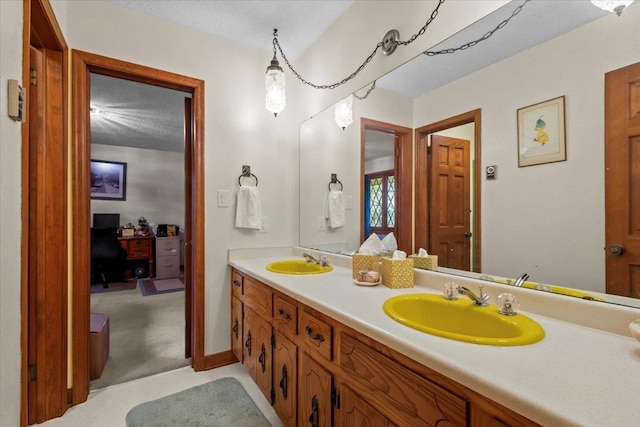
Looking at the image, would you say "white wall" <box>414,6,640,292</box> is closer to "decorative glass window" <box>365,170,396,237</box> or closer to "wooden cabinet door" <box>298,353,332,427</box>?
"decorative glass window" <box>365,170,396,237</box>

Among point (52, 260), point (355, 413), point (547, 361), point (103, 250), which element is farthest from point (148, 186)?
point (547, 361)

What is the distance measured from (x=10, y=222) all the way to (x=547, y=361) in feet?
4.93

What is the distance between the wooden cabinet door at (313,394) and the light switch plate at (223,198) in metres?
1.35

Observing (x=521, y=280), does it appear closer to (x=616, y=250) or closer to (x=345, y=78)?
(x=616, y=250)

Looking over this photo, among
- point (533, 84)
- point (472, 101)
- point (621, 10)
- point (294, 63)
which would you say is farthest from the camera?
point (294, 63)

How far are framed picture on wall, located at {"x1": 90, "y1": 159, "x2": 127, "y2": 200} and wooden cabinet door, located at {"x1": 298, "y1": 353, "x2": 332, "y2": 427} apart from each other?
5356mm

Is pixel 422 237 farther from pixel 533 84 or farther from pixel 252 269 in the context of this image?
pixel 252 269

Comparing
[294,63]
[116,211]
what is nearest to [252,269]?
[294,63]

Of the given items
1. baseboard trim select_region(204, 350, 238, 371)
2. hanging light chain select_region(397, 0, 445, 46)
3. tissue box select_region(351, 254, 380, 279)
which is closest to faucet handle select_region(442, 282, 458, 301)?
tissue box select_region(351, 254, 380, 279)

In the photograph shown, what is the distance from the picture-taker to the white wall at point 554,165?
918 millimetres

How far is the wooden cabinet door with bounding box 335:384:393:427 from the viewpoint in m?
0.88

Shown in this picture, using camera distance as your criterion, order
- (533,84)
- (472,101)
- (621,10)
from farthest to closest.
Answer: (472,101) < (533,84) < (621,10)

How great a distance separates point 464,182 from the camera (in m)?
1.32

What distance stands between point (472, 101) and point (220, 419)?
205cm
